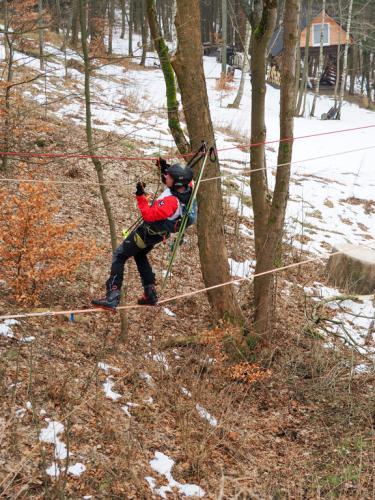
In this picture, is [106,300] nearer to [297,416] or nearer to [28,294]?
[28,294]

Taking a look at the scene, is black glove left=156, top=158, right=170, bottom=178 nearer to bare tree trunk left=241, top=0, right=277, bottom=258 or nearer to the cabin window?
bare tree trunk left=241, top=0, right=277, bottom=258

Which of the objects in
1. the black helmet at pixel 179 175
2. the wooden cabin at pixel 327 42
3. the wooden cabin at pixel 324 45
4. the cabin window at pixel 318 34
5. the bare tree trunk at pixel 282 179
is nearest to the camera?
the black helmet at pixel 179 175

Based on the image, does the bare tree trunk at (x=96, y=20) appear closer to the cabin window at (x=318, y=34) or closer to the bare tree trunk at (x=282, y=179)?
the cabin window at (x=318, y=34)

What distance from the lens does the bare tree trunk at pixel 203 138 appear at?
260 inches

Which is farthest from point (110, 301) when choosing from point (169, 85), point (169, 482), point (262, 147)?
point (262, 147)

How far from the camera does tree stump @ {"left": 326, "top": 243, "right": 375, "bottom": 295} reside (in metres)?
10.4

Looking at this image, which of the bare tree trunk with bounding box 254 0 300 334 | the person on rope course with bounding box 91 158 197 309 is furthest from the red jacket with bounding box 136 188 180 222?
the bare tree trunk with bounding box 254 0 300 334

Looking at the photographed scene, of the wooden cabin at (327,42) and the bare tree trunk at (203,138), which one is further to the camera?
the wooden cabin at (327,42)

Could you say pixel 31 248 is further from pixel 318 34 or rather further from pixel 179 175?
pixel 318 34

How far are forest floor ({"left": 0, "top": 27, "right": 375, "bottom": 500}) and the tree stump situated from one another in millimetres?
1408

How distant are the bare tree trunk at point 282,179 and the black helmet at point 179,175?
2.18 metres

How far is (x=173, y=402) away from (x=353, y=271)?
5660mm

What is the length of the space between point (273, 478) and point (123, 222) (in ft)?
19.7

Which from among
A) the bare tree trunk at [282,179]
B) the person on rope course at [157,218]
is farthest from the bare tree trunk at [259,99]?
the person on rope course at [157,218]
